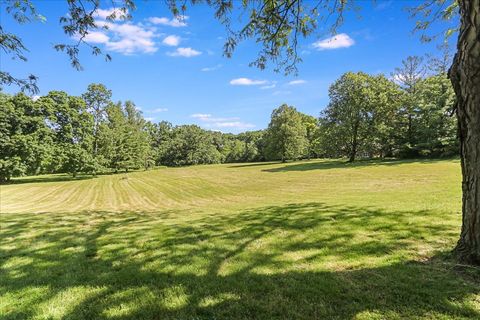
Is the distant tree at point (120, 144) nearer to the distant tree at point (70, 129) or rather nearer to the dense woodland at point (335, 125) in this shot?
the dense woodland at point (335, 125)

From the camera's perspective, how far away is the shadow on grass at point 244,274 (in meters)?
2.86

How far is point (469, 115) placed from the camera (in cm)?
337

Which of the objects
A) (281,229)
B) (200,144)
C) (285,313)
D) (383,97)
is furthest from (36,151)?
(200,144)

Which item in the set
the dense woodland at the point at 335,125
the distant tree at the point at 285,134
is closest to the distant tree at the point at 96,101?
the dense woodland at the point at 335,125

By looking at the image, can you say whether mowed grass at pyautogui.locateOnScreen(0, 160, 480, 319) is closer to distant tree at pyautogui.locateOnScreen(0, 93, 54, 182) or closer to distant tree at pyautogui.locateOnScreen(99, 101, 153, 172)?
distant tree at pyautogui.locateOnScreen(0, 93, 54, 182)

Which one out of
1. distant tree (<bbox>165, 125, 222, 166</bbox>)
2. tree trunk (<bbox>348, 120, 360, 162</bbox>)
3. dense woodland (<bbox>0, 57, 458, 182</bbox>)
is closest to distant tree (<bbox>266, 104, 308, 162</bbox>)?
dense woodland (<bbox>0, 57, 458, 182</bbox>)

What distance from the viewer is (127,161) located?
50688 millimetres

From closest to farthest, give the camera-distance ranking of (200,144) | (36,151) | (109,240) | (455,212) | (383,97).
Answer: (109,240), (455,212), (36,151), (383,97), (200,144)

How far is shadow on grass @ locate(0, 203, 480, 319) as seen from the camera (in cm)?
286

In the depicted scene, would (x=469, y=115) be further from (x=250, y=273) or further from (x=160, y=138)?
(x=160, y=138)

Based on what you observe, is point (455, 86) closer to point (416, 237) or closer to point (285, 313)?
point (416, 237)

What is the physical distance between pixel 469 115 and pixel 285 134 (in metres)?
48.8

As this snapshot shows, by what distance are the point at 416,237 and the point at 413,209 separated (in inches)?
113

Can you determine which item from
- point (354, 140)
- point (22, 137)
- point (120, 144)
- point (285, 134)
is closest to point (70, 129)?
point (22, 137)
